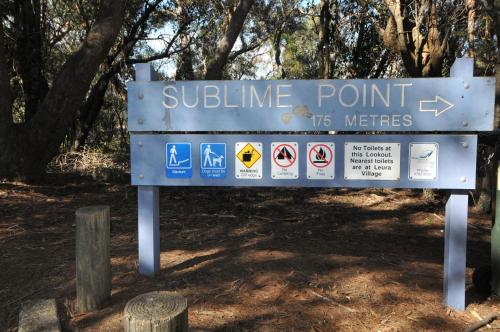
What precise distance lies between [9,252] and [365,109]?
12.5ft

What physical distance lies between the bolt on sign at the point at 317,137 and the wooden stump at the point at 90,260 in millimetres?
485

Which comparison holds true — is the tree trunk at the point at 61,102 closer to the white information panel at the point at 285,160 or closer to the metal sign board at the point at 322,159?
the metal sign board at the point at 322,159

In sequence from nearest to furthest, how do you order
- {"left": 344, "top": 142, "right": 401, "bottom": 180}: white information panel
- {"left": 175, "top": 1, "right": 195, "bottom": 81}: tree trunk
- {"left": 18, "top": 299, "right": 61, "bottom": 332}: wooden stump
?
1. {"left": 18, "top": 299, "right": 61, "bottom": 332}: wooden stump
2. {"left": 344, "top": 142, "right": 401, "bottom": 180}: white information panel
3. {"left": 175, "top": 1, "right": 195, "bottom": 81}: tree trunk

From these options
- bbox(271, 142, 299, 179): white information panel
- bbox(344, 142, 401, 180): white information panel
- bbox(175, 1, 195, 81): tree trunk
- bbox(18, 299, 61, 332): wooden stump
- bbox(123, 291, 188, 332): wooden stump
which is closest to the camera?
bbox(123, 291, 188, 332): wooden stump

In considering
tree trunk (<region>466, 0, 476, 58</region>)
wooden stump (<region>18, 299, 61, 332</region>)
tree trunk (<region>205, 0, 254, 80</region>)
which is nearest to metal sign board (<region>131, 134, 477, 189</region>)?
wooden stump (<region>18, 299, 61, 332</region>)

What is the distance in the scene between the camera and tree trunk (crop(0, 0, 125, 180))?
27.0 ft

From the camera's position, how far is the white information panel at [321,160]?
365 centimetres

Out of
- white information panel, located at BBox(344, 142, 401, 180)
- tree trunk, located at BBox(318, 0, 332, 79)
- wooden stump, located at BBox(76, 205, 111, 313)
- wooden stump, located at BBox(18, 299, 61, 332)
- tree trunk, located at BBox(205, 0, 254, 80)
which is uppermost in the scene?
tree trunk, located at BBox(318, 0, 332, 79)

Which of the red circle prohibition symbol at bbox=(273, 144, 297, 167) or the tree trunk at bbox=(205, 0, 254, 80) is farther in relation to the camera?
the tree trunk at bbox=(205, 0, 254, 80)

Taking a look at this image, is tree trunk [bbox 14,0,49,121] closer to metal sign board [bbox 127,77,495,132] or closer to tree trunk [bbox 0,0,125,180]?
tree trunk [bbox 0,0,125,180]

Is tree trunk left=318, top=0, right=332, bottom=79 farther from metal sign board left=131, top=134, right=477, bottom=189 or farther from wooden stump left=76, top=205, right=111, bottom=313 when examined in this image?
wooden stump left=76, top=205, right=111, bottom=313

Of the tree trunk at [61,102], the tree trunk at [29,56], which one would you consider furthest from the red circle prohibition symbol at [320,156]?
the tree trunk at [29,56]

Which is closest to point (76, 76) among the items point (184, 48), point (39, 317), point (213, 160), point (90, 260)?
point (213, 160)

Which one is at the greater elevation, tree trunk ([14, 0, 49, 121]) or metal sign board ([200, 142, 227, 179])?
tree trunk ([14, 0, 49, 121])
